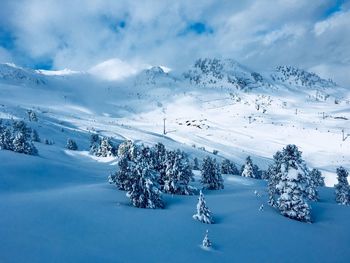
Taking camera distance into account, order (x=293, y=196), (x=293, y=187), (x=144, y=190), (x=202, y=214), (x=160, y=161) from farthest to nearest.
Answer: (x=160, y=161), (x=293, y=196), (x=293, y=187), (x=144, y=190), (x=202, y=214)

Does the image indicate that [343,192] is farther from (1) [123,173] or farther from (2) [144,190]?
(2) [144,190]

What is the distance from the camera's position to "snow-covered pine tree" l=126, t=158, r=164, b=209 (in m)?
40.2

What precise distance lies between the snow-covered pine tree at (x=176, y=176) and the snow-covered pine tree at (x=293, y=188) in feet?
49.0

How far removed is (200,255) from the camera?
2784cm

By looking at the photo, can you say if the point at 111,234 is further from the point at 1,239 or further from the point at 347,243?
the point at 347,243

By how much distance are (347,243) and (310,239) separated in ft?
12.2

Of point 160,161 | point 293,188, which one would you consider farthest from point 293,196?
point 160,161

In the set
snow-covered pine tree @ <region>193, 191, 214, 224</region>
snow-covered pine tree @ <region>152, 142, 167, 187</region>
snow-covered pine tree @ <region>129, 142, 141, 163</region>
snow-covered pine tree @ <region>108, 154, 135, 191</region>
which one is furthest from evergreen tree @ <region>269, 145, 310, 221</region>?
snow-covered pine tree @ <region>108, 154, 135, 191</region>

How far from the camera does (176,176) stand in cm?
Result: 5272

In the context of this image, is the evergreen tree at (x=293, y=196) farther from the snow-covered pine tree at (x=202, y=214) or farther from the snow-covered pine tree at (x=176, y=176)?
the snow-covered pine tree at (x=176, y=176)

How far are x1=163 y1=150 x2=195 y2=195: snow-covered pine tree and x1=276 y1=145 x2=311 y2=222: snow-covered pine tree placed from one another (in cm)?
1494

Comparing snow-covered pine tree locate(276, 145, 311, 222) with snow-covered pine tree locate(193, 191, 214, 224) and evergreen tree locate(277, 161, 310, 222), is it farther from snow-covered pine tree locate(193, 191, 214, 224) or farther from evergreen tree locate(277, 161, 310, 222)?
snow-covered pine tree locate(193, 191, 214, 224)

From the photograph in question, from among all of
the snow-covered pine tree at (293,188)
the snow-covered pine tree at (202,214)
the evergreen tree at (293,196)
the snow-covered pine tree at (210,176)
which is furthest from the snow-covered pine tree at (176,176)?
the snow-covered pine tree at (202,214)

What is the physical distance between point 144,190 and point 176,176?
1297cm
